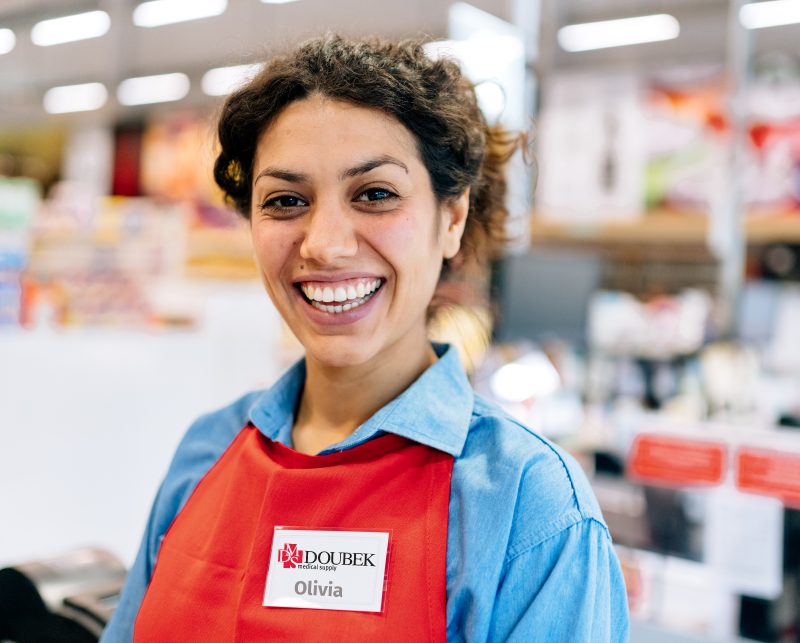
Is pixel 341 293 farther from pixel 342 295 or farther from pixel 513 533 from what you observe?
pixel 513 533

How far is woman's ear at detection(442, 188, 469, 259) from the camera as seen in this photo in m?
1.15

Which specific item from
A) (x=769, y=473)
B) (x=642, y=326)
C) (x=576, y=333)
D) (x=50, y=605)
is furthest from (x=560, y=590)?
(x=642, y=326)

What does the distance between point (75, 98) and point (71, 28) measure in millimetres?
1790

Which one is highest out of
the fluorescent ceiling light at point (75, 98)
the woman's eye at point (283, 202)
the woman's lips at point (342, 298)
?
the fluorescent ceiling light at point (75, 98)

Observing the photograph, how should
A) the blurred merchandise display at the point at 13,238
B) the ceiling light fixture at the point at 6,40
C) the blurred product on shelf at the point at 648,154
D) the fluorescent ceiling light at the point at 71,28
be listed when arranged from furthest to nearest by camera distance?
the ceiling light fixture at the point at 6,40 < the fluorescent ceiling light at the point at 71,28 < the blurred product on shelf at the point at 648,154 < the blurred merchandise display at the point at 13,238

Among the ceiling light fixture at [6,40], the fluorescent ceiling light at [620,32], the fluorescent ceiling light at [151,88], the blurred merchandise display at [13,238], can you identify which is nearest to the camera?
the blurred merchandise display at [13,238]

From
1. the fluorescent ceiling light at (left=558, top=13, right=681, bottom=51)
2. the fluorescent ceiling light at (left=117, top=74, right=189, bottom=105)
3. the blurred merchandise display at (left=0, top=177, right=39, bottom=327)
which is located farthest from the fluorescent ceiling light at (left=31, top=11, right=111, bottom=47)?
the blurred merchandise display at (left=0, top=177, right=39, bottom=327)

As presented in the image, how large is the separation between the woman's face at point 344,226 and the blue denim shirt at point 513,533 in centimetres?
12

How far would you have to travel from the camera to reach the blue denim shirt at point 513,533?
883 millimetres

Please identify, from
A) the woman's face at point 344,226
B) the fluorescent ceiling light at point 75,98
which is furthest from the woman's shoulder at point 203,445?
the fluorescent ceiling light at point 75,98

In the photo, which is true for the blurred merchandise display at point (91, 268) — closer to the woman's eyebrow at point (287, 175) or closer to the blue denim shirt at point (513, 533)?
the woman's eyebrow at point (287, 175)

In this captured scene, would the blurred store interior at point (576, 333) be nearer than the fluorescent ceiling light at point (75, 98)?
Yes

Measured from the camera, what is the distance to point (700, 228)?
3.31m

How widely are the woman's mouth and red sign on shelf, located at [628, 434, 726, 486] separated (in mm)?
1150
